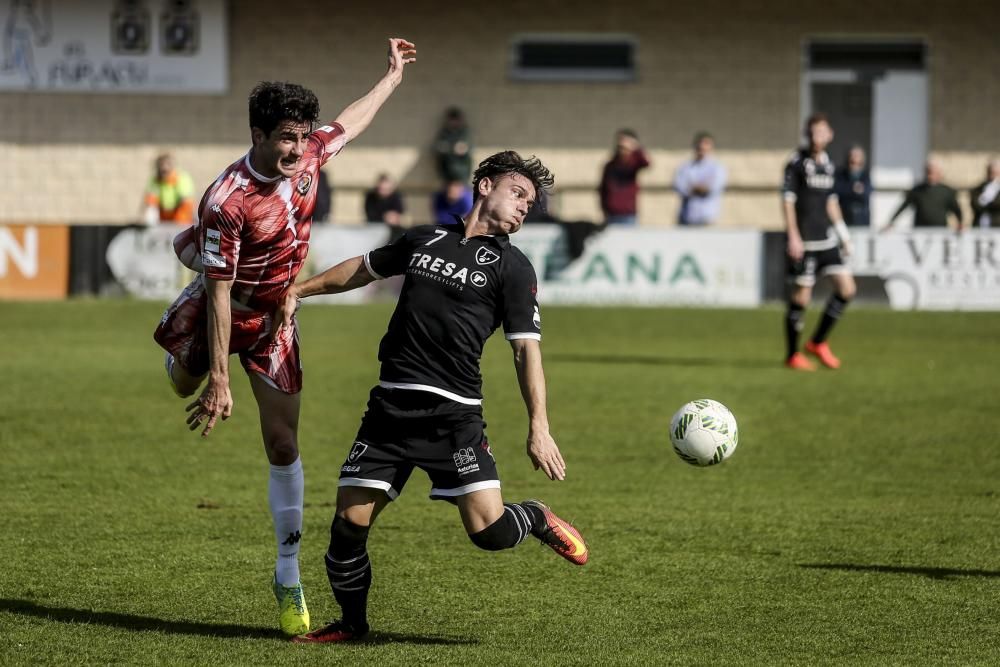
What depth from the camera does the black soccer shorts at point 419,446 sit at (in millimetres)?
A: 5809

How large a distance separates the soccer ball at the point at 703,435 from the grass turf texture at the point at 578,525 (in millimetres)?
568

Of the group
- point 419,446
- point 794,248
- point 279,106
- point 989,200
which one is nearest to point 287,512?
point 419,446

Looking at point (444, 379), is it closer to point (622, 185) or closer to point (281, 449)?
point (281, 449)

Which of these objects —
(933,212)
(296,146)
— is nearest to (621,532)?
(296,146)

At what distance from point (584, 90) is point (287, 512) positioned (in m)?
19.9

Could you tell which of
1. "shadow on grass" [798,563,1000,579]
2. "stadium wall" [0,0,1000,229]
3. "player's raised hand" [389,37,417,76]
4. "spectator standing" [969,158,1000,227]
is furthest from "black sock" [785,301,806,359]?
"stadium wall" [0,0,1000,229]

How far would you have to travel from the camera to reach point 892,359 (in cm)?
1566

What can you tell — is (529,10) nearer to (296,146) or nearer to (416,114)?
(416,114)

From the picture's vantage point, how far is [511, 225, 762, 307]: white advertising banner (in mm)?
20734

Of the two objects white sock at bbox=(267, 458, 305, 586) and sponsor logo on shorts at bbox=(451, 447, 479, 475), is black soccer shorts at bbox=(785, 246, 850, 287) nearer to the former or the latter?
white sock at bbox=(267, 458, 305, 586)

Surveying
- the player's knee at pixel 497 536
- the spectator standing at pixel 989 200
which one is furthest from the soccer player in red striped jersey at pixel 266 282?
the spectator standing at pixel 989 200

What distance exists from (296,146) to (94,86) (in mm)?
20797

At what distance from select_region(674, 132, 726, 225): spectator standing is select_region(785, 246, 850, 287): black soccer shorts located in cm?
771

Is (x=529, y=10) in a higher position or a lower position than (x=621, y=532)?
higher
